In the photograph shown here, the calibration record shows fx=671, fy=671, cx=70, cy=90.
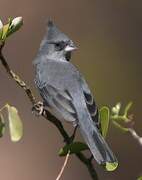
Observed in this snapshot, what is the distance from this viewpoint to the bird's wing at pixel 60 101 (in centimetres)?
342

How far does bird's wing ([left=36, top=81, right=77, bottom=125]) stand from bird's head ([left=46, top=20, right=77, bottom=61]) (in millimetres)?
332

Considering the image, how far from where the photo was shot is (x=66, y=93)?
144 inches

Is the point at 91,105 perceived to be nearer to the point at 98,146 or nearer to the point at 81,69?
the point at 98,146

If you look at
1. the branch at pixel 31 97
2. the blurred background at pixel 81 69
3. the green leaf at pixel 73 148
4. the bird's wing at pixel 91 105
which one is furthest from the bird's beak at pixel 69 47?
the blurred background at pixel 81 69

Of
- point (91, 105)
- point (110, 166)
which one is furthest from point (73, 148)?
point (91, 105)

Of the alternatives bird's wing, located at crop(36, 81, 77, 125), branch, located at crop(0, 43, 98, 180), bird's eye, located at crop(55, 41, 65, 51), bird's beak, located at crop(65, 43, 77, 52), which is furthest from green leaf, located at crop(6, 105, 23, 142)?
bird's beak, located at crop(65, 43, 77, 52)

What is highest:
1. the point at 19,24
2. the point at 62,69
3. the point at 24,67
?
the point at 19,24

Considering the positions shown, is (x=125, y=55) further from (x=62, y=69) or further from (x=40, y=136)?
(x=62, y=69)

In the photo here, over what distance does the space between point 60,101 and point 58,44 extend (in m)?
0.82

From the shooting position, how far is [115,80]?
28.8 ft

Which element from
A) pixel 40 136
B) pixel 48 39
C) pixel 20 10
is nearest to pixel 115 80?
pixel 40 136

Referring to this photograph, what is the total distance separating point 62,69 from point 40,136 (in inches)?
177

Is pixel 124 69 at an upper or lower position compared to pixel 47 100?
lower

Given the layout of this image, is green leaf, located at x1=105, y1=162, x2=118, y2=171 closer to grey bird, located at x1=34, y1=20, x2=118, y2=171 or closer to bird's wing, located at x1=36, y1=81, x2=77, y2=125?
grey bird, located at x1=34, y1=20, x2=118, y2=171
